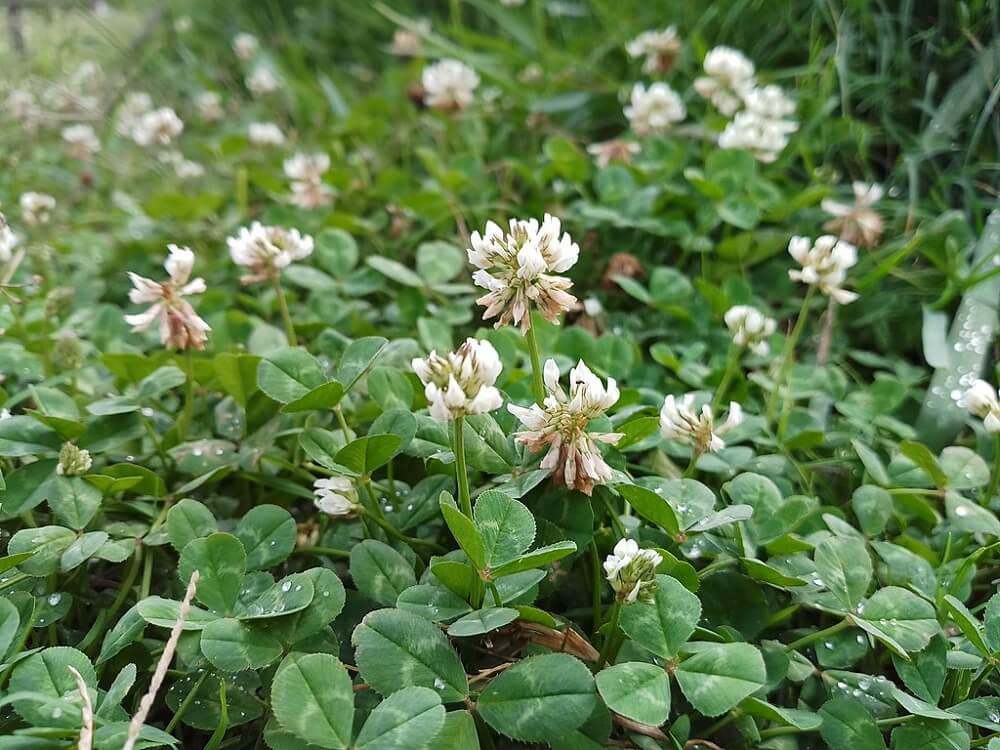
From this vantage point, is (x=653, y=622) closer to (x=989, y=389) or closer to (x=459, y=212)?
(x=989, y=389)

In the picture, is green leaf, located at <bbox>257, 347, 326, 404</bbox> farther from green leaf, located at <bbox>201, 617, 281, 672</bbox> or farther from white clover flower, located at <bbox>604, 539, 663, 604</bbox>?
white clover flower, located at <bbox>604, 539, 663, 604</bbox>

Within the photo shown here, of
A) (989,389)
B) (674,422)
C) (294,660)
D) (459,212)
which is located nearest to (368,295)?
(459,212)

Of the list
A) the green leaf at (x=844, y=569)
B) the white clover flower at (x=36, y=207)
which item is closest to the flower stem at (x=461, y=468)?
the green leaf at (x=844, y=569)

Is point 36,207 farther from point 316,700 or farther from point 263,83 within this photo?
point 316,700

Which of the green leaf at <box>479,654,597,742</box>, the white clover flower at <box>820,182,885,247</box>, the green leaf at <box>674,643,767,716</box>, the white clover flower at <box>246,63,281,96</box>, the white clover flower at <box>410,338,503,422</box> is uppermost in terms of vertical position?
the white clover flower at <box>246,63,281,96</box>

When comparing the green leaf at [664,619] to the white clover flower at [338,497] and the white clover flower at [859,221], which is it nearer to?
the white clover flower at [338,497]

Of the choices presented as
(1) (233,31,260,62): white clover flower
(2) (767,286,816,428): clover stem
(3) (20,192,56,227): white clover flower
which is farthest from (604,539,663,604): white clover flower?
(1) (233,31,260,62): white clover flower

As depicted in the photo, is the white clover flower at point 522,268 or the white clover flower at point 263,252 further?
the white clover flower at point 263,252
